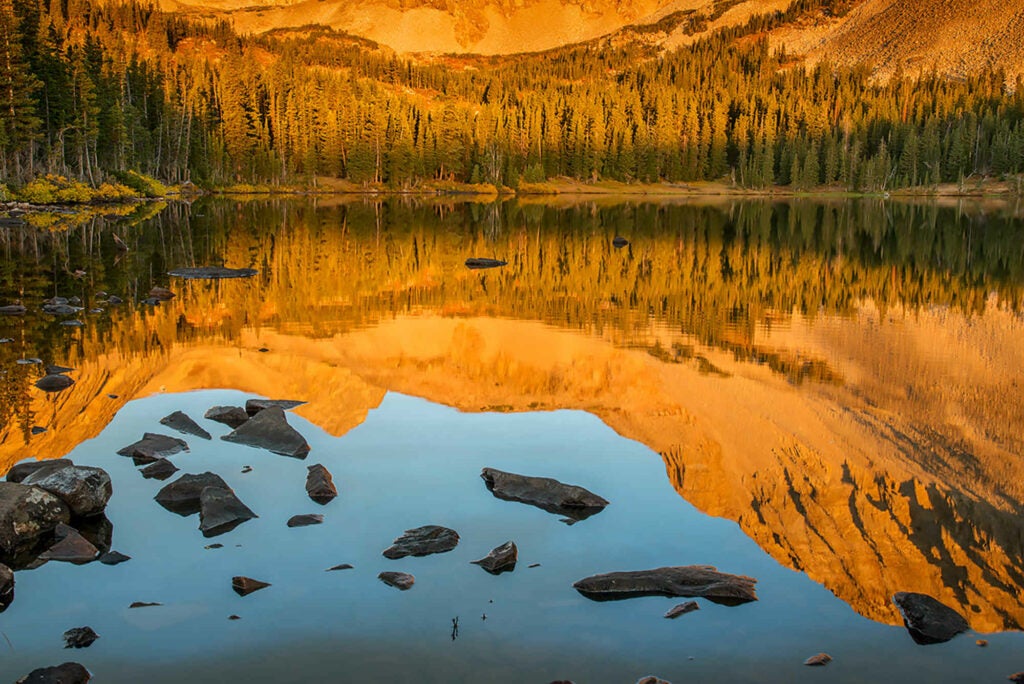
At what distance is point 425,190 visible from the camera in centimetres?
14200

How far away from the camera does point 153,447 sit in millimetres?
11398

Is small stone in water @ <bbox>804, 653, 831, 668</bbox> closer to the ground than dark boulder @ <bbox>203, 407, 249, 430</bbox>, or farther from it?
closer to the ground

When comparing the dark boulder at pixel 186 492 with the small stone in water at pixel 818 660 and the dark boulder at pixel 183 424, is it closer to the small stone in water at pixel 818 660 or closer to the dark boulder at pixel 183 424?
the dark boulder at pixel 183 424

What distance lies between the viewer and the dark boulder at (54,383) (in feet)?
46.1

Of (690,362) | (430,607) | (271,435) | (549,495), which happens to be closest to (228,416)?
(271,435)

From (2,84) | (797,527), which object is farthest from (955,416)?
(2,84)

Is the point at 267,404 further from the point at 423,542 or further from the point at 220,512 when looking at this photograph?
Result: the point at 423,542

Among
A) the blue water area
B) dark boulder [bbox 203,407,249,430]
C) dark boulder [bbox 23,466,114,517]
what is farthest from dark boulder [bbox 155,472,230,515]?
dark boulder [bbox 203,407,249,430]

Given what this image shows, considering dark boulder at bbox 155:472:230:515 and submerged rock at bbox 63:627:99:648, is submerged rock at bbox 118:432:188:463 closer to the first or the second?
dark boulder at bbox 155:472:230:515

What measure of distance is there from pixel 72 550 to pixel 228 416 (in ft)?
15.8

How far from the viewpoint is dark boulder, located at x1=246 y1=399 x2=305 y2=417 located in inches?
521

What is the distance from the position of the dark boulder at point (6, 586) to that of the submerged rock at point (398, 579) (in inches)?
121

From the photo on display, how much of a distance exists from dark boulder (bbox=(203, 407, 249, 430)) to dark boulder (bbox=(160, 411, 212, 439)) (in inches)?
15.6

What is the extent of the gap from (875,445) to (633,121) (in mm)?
151163
